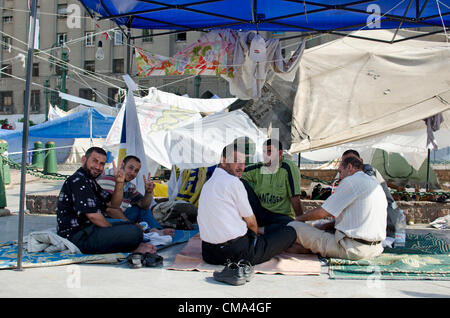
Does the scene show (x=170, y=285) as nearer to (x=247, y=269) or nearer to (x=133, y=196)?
(x=247, y=269)

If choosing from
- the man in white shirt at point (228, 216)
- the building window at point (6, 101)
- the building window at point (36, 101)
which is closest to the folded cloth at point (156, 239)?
the man in white shirt at point (228, 216)

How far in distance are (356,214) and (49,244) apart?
318 cm

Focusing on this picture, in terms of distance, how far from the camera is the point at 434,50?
800 centimetres

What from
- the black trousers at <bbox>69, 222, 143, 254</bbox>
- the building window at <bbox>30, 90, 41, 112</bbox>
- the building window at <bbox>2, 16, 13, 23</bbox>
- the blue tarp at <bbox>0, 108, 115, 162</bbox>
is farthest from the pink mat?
the building window at <bbox>2, 16, 13, 23</bbox>

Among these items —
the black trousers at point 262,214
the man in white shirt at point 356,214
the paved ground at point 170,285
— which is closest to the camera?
the paved ground at point 170,285

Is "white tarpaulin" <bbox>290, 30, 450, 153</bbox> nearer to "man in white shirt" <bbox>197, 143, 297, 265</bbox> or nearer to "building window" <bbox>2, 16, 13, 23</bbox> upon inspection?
"man in white shirt" <bbox>197, 143, 297, 265</bbox>

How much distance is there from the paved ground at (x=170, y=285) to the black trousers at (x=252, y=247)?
0.21 meters

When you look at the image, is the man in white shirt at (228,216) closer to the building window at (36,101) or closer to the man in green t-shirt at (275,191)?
the man in green t-shirt at (275,191)

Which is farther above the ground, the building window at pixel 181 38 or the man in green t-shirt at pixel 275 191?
the building window at pixel 181 38

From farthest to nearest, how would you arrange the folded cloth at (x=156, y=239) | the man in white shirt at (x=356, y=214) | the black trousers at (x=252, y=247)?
the folded cloth at (x=156, y=239) → the man in white shirt at (x=356, y=214) → the black trousers at (x=252, y=247)

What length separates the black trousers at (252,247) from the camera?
428cm
